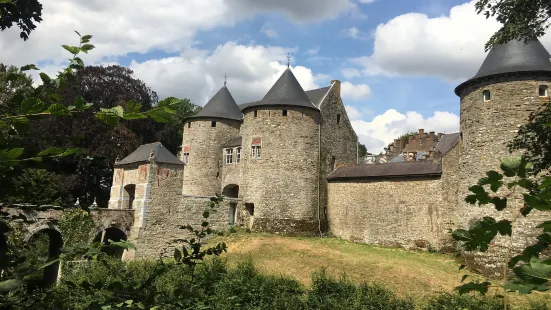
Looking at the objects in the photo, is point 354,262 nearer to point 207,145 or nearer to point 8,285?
point 207,145

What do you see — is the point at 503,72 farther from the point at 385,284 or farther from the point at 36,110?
the point at 36,110

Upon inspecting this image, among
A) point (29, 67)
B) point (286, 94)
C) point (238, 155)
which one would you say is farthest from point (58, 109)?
point (238, 155)

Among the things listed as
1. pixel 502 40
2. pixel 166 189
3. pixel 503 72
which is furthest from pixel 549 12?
pixel 166 189

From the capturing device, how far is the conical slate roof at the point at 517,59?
1438 centimetres

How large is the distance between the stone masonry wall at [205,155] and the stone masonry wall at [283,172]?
3.77 metres

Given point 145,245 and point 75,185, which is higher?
point 75,185

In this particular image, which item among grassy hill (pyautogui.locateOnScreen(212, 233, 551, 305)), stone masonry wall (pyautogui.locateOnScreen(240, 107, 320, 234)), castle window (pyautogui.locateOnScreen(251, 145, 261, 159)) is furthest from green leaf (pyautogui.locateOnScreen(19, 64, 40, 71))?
castle window (pyautogui.locateOnScreen(251, 145, 261, 159))

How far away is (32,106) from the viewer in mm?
1535

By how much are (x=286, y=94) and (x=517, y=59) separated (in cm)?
1121

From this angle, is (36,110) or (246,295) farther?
(246,295)


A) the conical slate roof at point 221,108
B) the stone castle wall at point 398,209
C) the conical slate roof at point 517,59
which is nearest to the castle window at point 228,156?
the conical slate roof at point 221,108

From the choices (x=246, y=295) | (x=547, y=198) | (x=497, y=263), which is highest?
(x=547, y=198)

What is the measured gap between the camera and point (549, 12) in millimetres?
9555

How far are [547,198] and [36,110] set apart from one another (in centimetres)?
182
